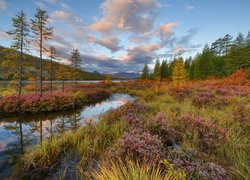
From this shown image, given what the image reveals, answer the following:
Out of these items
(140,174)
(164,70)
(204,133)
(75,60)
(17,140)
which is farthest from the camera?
(164,70)

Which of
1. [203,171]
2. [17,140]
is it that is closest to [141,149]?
[203,171]

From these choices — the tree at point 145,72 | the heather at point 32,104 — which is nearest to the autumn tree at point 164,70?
the tree at point 145,72

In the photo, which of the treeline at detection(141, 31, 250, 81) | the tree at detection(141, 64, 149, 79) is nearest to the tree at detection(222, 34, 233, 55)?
the treeline at detection(141, 31, 250, 81)

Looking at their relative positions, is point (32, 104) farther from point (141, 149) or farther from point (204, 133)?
point (204, 133)

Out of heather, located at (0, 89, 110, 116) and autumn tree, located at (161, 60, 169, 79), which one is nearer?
heather, located at (0, 89, 110, 116)

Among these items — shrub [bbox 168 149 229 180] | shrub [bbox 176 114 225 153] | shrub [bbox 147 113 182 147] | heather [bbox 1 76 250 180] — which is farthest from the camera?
shrub [bbox 147 113 182 147]

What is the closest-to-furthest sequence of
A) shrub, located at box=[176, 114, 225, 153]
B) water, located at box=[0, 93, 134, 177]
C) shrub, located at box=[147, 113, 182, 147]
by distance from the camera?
shrub, located at box=[176, 114, 225, 153] → shrub, located at box=[147, 113, 182, 147] → water, located at box=[0, 93, 134, 177]

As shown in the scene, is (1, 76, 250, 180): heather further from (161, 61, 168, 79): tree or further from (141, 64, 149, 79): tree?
(141, 64, 149, 79): tree

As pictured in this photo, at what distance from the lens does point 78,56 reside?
3297 cm

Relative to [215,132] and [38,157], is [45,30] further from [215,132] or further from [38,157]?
[215,132]

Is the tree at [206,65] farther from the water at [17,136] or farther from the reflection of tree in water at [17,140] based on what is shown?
the reflection of tree in water at [17,140]

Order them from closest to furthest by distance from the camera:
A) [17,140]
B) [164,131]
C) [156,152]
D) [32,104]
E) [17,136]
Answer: [156,152] → [164,131] → [17,140] → [17,136] → [32,104]

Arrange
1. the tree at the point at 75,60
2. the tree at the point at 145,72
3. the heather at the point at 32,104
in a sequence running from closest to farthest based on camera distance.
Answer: the heather at the point at 32,104, the tree at the point at 75,60, the tree at the point at 145,72

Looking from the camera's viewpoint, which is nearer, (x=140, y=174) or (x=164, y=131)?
(x=140, y=174)
